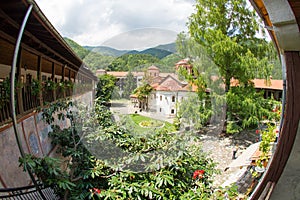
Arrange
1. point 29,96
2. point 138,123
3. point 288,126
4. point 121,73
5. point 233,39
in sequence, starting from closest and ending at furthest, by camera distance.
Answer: point 288,126, point 121,73, point 138,123, point 29,96, point 233,39

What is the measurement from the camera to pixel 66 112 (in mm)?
1818

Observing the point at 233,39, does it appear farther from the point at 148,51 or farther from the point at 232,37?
the point at 148,51

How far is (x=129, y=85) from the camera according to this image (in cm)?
126

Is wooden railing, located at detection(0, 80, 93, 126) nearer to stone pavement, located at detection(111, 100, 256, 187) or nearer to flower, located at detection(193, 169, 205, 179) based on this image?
stone pavement, located at detection(111, 100, 256, 187)

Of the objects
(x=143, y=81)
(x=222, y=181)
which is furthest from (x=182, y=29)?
(x=222, y=181)

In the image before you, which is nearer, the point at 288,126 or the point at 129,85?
the point at 288,126

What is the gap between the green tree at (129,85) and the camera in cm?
125

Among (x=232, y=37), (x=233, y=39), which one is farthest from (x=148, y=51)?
(x=232, y=37)

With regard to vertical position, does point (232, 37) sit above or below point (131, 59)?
above

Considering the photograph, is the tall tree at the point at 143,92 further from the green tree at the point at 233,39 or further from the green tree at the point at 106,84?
the green tree at the point at 233,39

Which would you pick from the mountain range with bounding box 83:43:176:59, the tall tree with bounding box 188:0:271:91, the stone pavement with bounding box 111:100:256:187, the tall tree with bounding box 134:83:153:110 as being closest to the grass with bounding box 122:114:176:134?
the stone pavement with bounding box 111:100:256:187

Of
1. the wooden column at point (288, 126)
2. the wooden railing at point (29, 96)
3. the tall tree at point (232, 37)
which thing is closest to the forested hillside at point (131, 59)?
the wooden railing at point (29, 96)

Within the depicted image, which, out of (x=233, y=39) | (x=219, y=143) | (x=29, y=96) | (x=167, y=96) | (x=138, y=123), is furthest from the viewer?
(x=219, y=143)

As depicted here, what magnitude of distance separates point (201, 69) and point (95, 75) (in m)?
1.69
